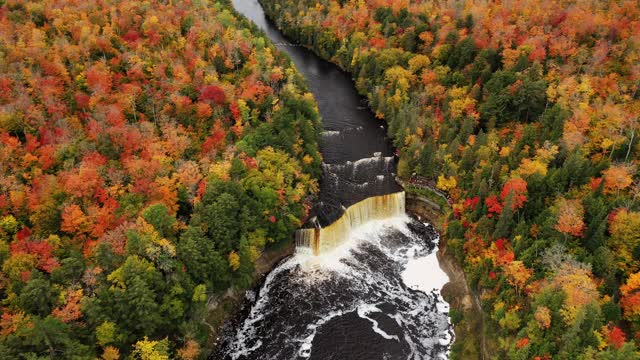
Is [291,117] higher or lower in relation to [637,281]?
higher

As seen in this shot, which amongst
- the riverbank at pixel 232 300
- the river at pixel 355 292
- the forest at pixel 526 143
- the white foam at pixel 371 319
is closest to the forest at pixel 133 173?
the riverbank at pixel 232 300

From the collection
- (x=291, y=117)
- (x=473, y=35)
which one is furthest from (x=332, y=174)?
(x=473, y=35)

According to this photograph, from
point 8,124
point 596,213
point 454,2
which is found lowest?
point 596,213

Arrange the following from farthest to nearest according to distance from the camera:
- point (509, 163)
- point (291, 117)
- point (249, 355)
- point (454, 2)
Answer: point (454, 2)
point (291, 117)
point (509, 163)
point (249, 355)

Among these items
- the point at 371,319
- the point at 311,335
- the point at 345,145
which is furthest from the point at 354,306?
the point at 345,145

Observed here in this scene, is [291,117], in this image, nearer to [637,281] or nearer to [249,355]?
[249,355]

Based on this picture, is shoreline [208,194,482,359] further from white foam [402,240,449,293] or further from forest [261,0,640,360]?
forest [261,0,640,360]

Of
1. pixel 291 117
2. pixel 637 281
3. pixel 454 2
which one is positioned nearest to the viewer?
pixel 637 281

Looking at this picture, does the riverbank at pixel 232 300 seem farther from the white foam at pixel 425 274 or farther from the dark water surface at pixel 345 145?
the white foam at pixel 425 274
